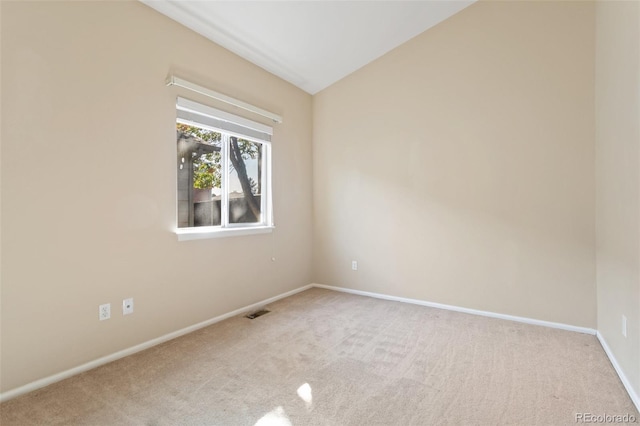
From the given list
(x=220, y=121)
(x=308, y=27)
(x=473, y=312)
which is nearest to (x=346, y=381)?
(x=473, y=312)

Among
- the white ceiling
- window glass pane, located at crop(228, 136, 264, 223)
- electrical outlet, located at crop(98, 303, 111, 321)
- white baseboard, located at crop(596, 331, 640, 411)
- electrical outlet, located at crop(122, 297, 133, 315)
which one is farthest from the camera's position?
window glass pane, located at crop(228, 136, 264, 223)

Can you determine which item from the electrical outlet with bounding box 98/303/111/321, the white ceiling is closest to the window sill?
the electrical outlet with bounding box 98/303/111/321

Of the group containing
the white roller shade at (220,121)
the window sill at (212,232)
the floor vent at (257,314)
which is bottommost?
the floor vent at (257,314)

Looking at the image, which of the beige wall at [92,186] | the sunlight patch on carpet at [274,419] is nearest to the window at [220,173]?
the beige wall at [92,186]

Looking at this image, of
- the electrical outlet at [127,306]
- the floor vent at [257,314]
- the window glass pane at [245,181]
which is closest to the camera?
the electrical outlet at [127,306]

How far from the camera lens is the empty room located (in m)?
1.91

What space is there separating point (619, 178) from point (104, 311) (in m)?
3.71

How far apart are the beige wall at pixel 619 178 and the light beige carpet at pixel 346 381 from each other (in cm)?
33

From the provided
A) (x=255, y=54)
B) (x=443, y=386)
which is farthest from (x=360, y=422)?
(x=255, y=54)

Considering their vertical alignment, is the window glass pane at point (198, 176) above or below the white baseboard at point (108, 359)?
above

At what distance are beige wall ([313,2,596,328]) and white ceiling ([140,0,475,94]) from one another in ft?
0.92

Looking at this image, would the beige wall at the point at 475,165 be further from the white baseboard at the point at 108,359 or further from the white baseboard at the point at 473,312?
the white baseboard at the point at 108,359

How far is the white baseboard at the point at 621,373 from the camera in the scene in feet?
5.96

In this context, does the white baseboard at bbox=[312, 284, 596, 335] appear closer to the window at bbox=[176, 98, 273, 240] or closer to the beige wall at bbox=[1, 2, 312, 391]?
the window at bbox=[176, 98, 273, 240]
